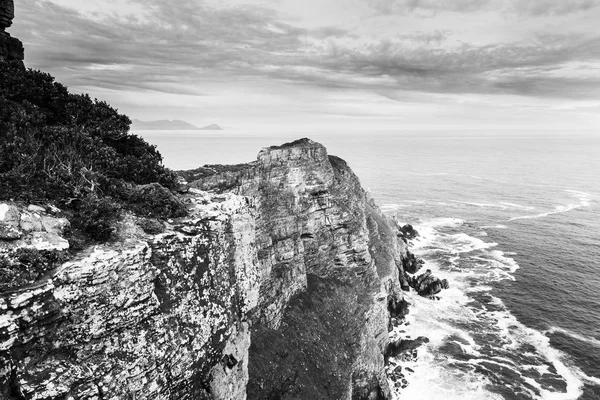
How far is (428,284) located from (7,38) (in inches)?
2982

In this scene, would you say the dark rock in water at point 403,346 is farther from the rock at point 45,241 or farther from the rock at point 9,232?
the rock at point 9,232

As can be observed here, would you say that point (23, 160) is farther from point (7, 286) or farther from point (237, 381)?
point (237, 381)

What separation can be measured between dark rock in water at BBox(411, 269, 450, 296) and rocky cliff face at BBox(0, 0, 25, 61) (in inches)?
2928

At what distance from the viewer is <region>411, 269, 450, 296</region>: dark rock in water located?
72.9 m

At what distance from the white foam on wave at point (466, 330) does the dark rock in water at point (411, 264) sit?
11.8 ft

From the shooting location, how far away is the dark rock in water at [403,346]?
5662 centimetres

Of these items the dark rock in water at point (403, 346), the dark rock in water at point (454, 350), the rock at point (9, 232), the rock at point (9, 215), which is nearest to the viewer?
the rock at point (9, 232)

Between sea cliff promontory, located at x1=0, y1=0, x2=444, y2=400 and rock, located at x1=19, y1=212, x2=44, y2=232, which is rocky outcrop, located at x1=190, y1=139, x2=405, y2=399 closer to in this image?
sea cliff promontory, located at x1=0, y1=0, x2=444, y2=400

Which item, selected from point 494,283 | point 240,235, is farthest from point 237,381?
point 494,283

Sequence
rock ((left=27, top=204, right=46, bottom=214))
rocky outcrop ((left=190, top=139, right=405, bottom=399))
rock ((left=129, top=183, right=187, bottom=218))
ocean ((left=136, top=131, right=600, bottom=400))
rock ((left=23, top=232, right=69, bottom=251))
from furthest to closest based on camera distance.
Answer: ocean ((left=136, top=131, right=600, bottom=400)) → rocky outcrop ((left=190, top=139, right=405, bottom=399)) → rock ((left=129, top=183, right=187, bottom=218)) → rock ((left=27, top=204, right=46, bottom=214)) → rock ((left=23, top=232, right=69, bottom=251))

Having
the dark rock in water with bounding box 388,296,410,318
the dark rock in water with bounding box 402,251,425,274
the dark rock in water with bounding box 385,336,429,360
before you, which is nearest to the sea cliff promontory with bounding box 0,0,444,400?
the dark rock in water with bounding box 385,336,429,360

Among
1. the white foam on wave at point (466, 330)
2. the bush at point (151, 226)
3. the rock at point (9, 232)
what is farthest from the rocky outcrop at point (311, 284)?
the rock at point (9, 232)

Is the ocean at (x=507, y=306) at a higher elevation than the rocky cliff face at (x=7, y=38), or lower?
lower

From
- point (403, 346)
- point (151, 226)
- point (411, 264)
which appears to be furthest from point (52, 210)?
point (411, 264)
